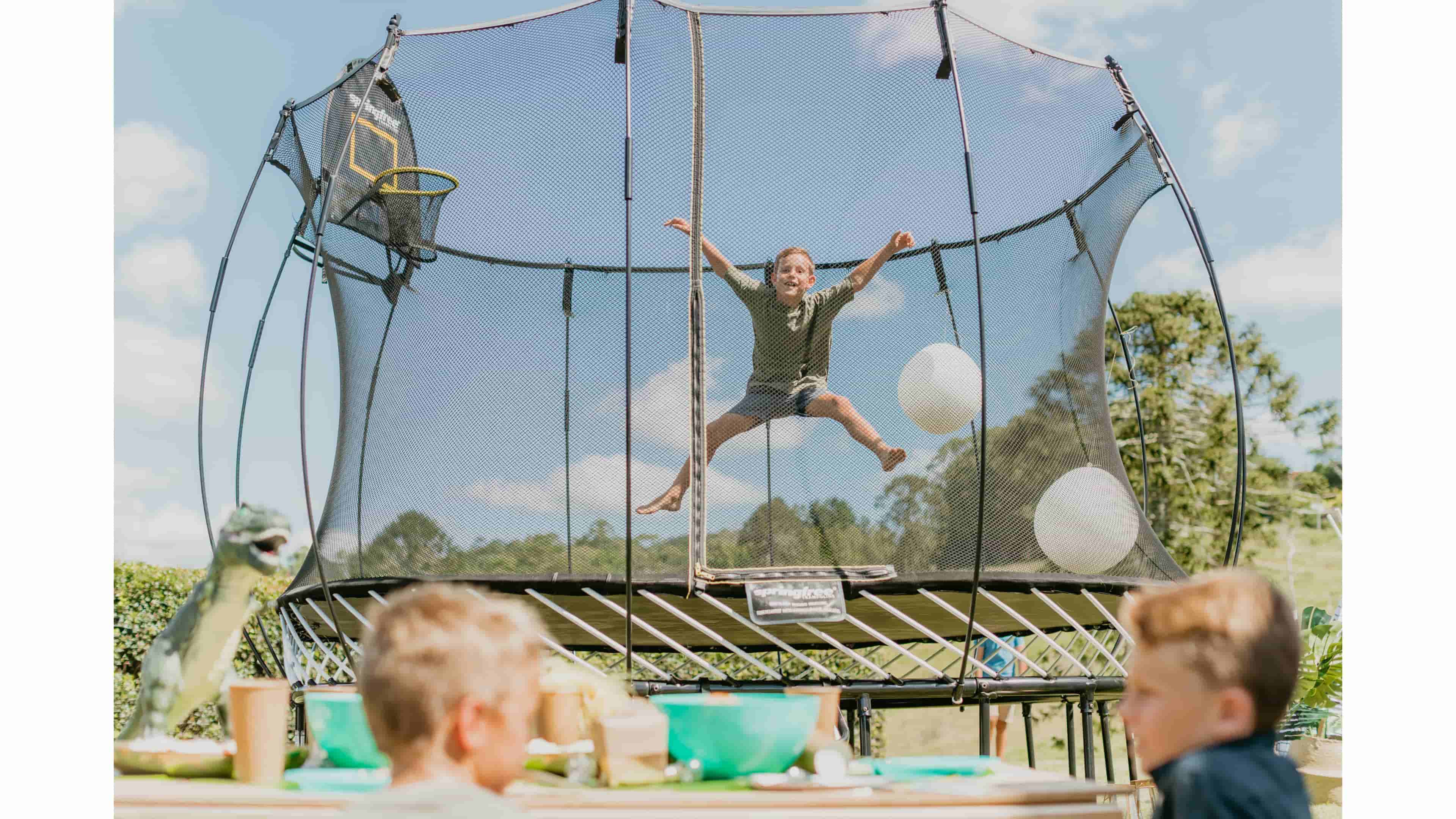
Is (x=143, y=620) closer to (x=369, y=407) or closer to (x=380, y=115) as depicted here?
(x=369, y=407)

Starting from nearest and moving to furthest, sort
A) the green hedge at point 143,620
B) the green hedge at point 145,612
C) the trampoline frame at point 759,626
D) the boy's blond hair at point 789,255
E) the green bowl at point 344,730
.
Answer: the green bowl at point 344,730 < the trampoline frame at point 759,626 < the boy's blond hair at point 789,255 < the green hedge at point 143,620 < the green hedge at point 145,612

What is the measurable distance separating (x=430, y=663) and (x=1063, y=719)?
11.6 metres

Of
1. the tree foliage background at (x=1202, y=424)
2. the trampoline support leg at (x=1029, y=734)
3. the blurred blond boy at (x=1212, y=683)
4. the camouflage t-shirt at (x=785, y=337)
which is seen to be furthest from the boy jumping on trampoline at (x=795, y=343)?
the tree foliage background at (x=1202, y=424)

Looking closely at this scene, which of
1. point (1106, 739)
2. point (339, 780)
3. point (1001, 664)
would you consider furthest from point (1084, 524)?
point (339, 780)

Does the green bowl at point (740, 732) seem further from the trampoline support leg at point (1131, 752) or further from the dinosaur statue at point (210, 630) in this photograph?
the trampoline support leg at point (1131, 752)

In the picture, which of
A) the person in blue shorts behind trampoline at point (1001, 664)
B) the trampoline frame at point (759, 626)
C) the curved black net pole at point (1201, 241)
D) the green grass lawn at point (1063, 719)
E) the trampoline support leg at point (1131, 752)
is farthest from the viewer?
the green grass lawn at point (1063, 719)

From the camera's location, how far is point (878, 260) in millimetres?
3334

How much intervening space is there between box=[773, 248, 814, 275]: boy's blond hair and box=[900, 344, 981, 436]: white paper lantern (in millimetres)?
482

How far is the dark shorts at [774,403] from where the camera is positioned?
328 cm

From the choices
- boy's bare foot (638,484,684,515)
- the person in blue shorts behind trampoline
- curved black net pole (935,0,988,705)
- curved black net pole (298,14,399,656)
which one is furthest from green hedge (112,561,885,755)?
curved black net pole (298,14,399,656)

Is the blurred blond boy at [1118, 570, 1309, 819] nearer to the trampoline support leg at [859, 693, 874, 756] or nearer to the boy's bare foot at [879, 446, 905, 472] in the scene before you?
the trampoline support leg at [859, 693, 874, 756]

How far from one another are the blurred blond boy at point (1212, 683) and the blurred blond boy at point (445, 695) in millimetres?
530

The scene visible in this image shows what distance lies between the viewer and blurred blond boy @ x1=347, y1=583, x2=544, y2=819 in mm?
781
